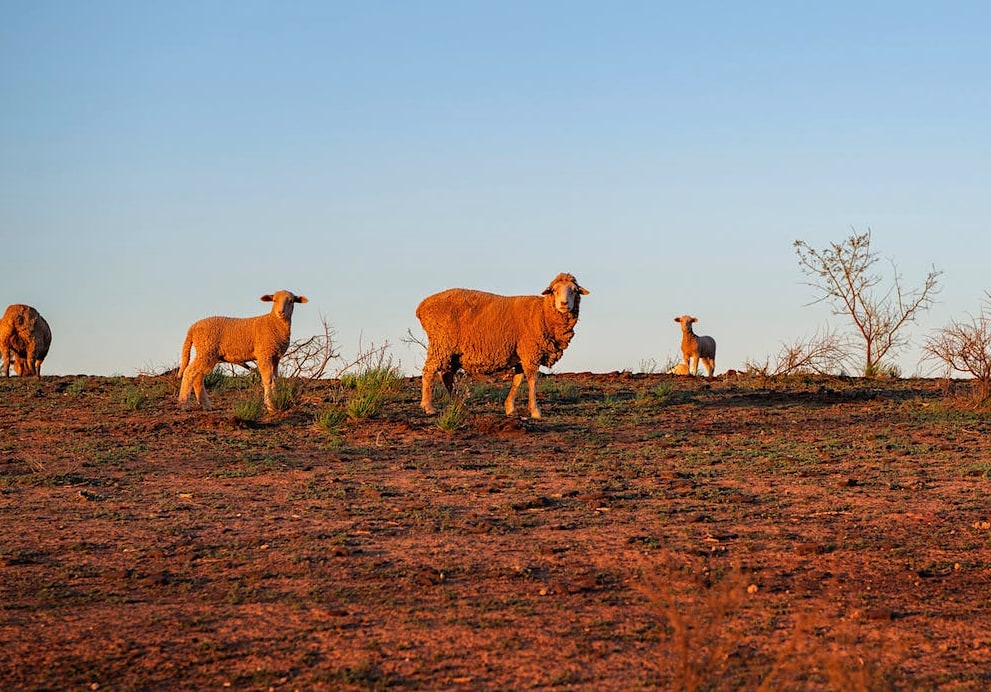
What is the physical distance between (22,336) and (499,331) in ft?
48.1

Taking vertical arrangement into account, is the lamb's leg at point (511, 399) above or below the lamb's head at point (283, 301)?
below

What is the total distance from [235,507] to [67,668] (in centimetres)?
415

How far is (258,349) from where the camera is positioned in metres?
16.9

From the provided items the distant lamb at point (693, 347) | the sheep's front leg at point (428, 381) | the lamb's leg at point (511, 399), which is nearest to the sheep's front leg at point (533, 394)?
the lamb's leg at point (511, 399)

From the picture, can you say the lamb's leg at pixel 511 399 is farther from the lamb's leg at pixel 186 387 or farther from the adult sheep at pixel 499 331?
the lamb's leg at pixel 186 387

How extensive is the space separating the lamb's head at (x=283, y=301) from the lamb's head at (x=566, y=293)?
327 centimetres

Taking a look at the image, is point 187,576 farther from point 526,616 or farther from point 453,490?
point 453,490

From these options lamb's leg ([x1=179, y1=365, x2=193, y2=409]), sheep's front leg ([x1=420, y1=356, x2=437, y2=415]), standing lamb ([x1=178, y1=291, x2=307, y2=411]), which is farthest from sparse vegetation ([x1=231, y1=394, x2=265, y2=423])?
sheep's front leg ([x1=420, y1=356, x2=437, y2=415])

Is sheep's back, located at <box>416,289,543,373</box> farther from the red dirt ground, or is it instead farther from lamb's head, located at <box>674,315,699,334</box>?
lamb's head, located at <box>674,315,699,334</box>

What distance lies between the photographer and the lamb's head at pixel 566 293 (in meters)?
16.2

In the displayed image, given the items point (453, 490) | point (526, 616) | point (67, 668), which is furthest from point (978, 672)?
point (453, 490)

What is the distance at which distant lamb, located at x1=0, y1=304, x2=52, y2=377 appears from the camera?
2722 cm

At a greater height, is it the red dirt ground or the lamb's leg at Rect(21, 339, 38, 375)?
the lamb's leg at Rect(21, 339, 38, 375)

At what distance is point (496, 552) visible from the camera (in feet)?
30.8
